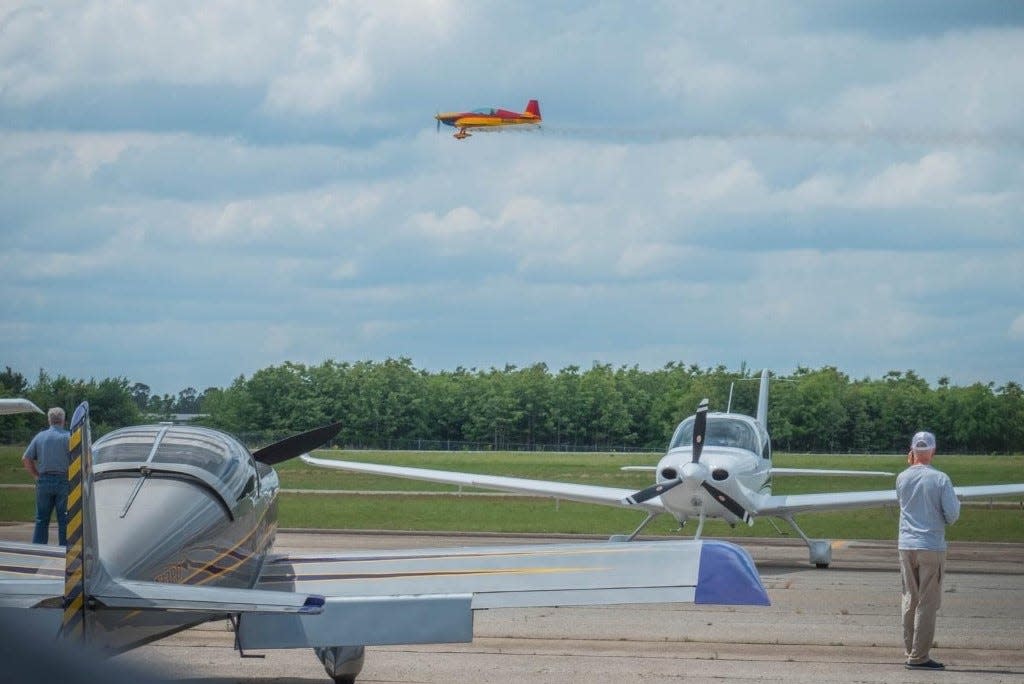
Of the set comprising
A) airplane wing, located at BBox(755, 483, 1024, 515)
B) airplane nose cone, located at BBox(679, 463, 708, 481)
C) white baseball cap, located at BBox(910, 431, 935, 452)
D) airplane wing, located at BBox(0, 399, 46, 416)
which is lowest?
airplane wing, located at BBox(755, 483, 1024, 515)

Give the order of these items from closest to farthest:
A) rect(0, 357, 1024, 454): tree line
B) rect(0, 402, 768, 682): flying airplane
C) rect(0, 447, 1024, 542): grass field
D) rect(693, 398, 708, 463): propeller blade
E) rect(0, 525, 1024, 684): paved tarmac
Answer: rect(0, 402, 768, 682): flying airplane
rect(0, 525, 1024, 684): paved tarmac
rect(693, 398, 708, 463): propeller blade
rect(0, 447, 1024, 542): grass field
rect(0, 357, 1024, 454): tree line

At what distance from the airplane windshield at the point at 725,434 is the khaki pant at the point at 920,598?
9.23m

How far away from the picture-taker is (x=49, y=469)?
14.0 metres

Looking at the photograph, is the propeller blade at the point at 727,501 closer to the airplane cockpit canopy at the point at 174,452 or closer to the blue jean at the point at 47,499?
the blue jean at the point at 47,499

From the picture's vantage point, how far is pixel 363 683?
8.77m

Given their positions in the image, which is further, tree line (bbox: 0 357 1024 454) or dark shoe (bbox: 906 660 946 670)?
tree line (bbox: 0 357 1024 454)

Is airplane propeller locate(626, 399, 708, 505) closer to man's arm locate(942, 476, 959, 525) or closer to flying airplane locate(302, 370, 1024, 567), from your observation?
flying airplane locate(302, 370, 1024, 567)

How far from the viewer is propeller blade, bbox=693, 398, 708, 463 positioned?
A: 58.7 feet

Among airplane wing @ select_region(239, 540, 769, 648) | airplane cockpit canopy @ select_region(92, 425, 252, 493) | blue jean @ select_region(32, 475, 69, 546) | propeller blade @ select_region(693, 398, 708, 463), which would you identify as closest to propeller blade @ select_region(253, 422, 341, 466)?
airplane cockpit canopy @ select_region(92, 425, 252, 493)

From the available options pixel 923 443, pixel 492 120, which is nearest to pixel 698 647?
pixel 923 443

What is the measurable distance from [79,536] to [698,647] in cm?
593

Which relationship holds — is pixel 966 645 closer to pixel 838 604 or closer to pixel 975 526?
pixel 838 604

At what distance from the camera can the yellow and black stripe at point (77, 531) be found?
583cm

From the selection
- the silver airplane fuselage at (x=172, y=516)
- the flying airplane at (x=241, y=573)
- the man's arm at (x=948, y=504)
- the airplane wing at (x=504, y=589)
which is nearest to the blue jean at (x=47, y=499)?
the silver airplane fuselage at (x=172, y=516)
